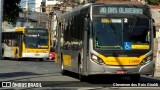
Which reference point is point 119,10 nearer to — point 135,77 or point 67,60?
point 135,77

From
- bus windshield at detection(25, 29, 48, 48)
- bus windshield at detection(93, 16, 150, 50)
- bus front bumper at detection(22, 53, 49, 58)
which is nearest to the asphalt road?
bus windshield at detection(93, 16, 150, 50)

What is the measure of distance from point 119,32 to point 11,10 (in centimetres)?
3395

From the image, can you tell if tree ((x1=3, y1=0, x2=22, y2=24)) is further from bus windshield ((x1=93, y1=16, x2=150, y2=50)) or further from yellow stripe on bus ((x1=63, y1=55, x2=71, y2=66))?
bus windshield ((x1=93, y1=16, x2=150, y2=50))

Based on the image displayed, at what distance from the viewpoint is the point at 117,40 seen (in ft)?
63.2

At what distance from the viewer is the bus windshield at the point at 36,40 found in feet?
155

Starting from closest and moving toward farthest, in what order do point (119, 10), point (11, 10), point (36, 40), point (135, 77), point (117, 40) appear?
point (117, 40), point (119, 10), point (135, 77), point (36, 40), point (11, 10)

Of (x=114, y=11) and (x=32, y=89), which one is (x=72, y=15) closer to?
(x=114, y=11)

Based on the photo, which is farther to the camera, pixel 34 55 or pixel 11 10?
pixel 11 10

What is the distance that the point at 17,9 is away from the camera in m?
51.7

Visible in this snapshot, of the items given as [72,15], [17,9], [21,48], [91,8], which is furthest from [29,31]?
[91,8]

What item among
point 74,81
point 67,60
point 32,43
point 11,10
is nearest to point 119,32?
point 74,81

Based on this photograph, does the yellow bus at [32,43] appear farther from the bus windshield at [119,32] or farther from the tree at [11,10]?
the bus windshield at [119,32]

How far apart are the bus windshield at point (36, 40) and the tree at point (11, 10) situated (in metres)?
5.13

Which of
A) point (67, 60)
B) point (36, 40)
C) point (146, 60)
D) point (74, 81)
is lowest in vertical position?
point (74, 81)
